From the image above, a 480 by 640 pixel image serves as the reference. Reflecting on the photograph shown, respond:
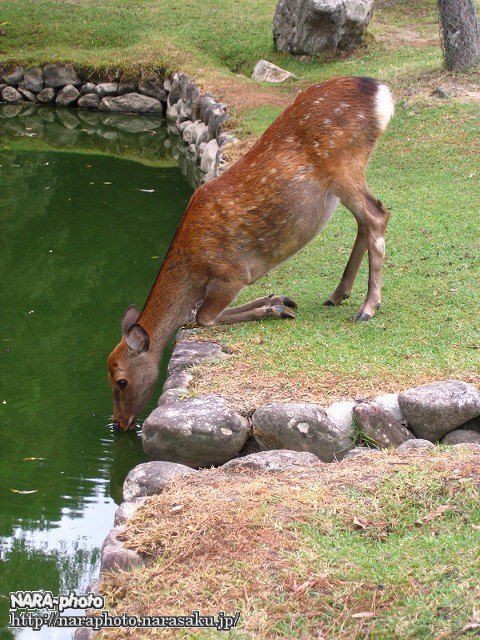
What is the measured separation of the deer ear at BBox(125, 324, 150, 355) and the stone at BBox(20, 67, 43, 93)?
14079 mm

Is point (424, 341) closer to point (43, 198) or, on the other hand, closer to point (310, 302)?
point (310, 302)

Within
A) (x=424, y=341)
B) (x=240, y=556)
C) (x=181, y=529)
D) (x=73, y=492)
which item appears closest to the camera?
(x=240, y=556)

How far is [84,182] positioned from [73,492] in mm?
8987

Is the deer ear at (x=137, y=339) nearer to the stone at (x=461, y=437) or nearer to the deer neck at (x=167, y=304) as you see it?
the deer neck at (x=167, y=304)

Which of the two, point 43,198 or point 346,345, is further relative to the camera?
point 43,198

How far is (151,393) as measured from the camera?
23.8 ft

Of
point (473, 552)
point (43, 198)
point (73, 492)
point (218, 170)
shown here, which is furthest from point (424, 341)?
point (43, 198)

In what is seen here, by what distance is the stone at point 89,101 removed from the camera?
64.2 feet

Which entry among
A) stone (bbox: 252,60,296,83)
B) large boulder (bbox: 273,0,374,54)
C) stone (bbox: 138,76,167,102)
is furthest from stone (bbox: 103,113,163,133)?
large boulder (bbox: 273,0,374,54)

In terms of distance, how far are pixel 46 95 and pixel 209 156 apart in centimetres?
640

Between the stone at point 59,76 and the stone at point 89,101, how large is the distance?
1.13ft

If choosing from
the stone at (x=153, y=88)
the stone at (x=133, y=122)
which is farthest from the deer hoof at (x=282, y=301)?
the stone at (x=153, y=88)

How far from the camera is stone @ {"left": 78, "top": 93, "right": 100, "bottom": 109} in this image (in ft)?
64.2

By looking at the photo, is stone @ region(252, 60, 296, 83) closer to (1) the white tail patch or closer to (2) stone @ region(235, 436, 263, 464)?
(1) the white tail patch
